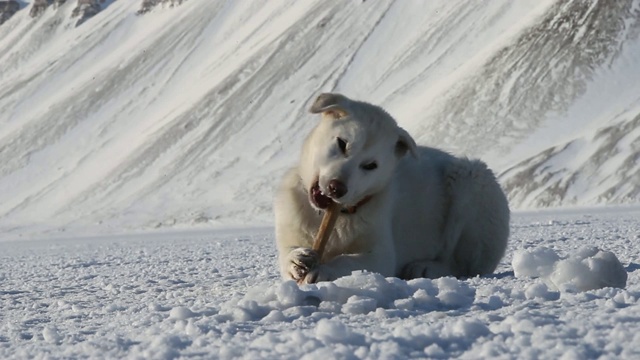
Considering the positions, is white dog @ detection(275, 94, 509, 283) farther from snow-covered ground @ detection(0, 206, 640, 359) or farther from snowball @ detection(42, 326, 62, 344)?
snowball @ detection(42, 326, 62, 344)

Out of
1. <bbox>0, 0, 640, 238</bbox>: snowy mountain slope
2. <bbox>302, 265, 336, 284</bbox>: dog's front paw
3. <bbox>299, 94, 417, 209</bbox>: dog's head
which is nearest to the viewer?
<bbox>302, 265, 336, 284</bbox>: dog's front paw

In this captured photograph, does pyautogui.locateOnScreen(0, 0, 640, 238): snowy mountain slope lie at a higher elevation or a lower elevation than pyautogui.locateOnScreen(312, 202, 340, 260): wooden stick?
higher

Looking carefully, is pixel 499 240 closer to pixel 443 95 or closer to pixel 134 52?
pixel 443 95

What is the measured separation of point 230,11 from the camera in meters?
116

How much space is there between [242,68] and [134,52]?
2348 cm

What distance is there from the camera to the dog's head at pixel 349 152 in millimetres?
6242

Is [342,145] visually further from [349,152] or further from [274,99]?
[274,99]

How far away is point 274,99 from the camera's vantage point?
8875 cm

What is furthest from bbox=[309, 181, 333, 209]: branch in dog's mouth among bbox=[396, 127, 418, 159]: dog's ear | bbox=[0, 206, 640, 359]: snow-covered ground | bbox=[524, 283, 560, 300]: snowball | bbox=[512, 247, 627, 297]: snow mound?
bbox=[524, 283, 560, 300]: snowball

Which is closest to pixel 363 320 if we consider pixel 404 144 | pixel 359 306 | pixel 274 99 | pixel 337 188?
pixel 359 306

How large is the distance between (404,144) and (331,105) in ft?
2.18

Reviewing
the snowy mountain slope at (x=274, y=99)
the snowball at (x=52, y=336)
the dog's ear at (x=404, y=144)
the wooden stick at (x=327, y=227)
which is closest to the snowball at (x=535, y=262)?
the dog's ear at (x=404, y=144)

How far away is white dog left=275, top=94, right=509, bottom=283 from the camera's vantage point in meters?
6.32

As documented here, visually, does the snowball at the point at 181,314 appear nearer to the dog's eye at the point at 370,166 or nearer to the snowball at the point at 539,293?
the snowball at the point at 539,293
